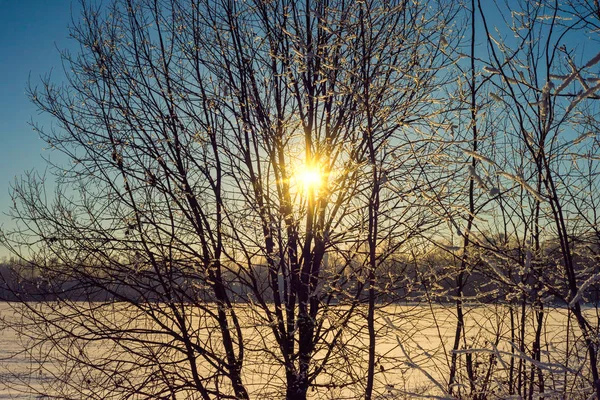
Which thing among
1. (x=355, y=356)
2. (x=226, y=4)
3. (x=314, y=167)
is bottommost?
(x=355, y=356)

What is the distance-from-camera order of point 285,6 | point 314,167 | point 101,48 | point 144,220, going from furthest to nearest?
point 101,48, point 144,220, point 285,6, point 314,167

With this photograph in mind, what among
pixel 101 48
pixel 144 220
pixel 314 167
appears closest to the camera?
pixel 314 167

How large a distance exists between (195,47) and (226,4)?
0.49m

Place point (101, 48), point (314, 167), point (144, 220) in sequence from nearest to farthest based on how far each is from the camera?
point (314, 167)
point (144, 220)
point (101, 48)

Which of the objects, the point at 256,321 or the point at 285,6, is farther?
the point at 285,6

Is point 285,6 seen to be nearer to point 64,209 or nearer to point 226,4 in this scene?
point 226,4

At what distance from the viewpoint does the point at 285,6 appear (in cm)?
454

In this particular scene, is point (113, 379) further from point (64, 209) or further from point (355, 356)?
point (355, 356)

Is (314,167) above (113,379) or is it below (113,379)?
above

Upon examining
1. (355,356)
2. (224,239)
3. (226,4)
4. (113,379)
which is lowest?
(113,379)

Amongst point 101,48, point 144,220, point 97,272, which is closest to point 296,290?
point 144,220

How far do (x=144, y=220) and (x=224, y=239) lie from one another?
767 mm

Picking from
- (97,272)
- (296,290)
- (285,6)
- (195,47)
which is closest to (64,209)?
(97,272)

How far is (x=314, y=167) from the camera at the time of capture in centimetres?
400
